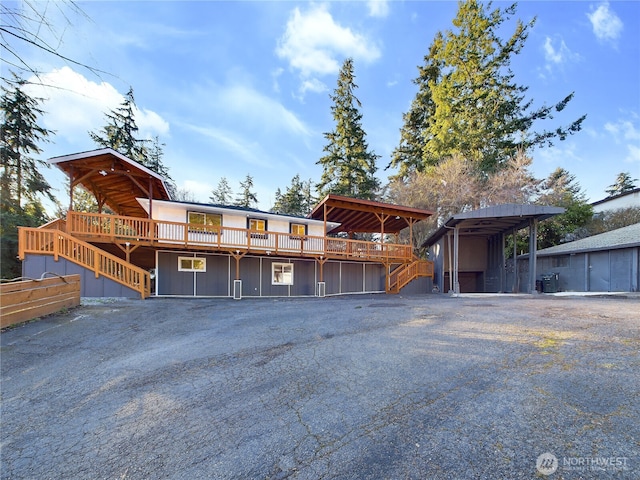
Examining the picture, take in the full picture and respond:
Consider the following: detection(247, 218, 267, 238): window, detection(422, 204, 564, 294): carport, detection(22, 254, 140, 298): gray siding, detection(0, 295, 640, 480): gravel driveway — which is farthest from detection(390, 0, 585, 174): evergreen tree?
detection(22, 254, 140, 298): gray siding

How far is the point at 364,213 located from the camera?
16984mm

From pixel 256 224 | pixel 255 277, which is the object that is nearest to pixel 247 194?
pixel 256 224

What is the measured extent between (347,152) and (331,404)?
2866cm

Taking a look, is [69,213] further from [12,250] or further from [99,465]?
[99,465]

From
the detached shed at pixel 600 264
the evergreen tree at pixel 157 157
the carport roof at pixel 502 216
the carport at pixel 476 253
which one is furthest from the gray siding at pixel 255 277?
the evergreen tree at pixel 157 157

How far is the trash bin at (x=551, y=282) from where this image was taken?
52.1ft

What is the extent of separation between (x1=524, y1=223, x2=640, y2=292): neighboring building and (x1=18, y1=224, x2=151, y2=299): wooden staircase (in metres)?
20.4

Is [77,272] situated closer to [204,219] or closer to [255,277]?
[204,219]

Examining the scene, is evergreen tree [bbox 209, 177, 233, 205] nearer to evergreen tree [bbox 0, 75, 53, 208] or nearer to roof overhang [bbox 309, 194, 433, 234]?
evergreen tree [bbox 0, 75, 53, 208]

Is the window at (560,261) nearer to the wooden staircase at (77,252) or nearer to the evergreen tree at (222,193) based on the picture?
the wooden staircase at (77,252)

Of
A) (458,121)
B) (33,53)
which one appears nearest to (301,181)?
(458,121)

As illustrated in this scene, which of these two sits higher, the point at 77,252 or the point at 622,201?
the point at 622,201

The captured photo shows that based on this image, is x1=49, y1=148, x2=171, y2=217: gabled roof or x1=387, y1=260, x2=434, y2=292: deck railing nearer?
x1=49, y1=148, x2=171, y2=217: gabled roof

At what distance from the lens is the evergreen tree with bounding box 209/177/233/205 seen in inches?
1743
